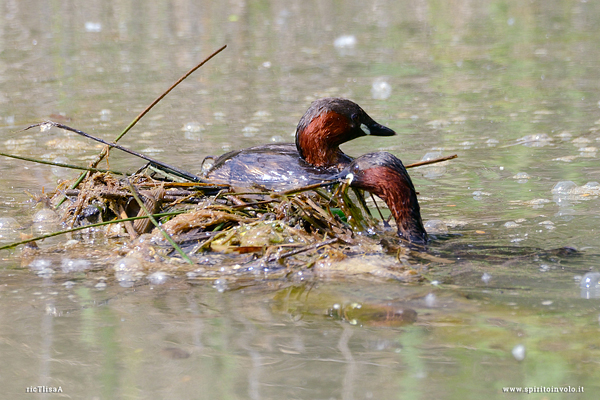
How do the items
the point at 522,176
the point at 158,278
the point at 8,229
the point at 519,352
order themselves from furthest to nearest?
the point at 522,176
the point at 8,229
the point at 158,278
the point at 519,352

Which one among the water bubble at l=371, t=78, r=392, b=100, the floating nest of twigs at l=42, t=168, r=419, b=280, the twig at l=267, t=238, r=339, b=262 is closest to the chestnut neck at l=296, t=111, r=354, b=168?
the floating nest of twigs at l=42, t=168, r=419, b=280

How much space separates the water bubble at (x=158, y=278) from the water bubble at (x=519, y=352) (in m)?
1.44

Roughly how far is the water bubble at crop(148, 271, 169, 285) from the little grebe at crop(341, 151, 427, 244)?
0.99m

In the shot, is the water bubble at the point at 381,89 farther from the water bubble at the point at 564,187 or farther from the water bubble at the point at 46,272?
the water bubble at the point at 46,272

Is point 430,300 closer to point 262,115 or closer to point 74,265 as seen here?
point 74,265

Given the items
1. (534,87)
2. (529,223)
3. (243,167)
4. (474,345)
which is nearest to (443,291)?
(474,345)

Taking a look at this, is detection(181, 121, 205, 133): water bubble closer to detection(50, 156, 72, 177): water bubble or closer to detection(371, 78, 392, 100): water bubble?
detection(50, 156, 72, 177): water bubble

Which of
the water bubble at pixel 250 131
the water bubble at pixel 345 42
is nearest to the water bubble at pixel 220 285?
the water bubble at pixel 250 131

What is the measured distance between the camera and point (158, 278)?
3168 millimetres

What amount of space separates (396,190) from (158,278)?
1169mm

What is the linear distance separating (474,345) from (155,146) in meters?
3.93

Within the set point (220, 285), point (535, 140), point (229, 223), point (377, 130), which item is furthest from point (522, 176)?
point (220, 285)

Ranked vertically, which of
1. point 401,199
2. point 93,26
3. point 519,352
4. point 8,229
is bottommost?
point 519,352

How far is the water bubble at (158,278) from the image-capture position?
10.3 ft
